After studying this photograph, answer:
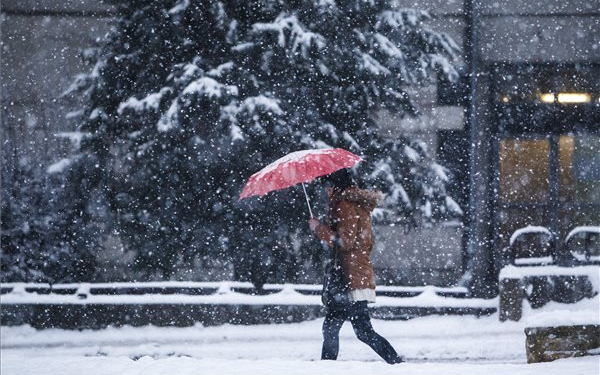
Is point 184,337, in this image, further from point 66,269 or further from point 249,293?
point 66,269

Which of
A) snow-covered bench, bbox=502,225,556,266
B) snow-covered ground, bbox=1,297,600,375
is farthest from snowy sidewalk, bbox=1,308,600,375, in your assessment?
snow-covered bench, bbox=502,225,556,266

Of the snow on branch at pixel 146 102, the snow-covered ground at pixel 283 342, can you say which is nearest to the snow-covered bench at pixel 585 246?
the snow-covered ground at pixel 283 342

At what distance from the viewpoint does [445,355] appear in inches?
330

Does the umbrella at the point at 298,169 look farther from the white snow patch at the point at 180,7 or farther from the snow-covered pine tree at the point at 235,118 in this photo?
the white snow patch at the point at 180,7

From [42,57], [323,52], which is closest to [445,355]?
[323,52]

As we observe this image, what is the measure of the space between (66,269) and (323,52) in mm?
4639

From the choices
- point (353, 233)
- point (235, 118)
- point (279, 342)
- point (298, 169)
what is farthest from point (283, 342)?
point (298, 169)

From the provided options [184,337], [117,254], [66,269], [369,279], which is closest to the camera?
[369,279]

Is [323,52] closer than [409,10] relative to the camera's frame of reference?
Yes

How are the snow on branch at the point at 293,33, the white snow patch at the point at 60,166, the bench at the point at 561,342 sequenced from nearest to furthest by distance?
the bench at the point at 561,342
the snow on branch at the point at 293,33
the white snow patch at the point at 60,166

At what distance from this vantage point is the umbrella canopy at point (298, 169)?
604cm

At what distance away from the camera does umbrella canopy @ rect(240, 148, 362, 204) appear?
19.8ft

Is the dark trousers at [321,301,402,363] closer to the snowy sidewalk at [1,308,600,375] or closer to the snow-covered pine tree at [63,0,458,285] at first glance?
the snowy sidewalk at [1,308,600,375]

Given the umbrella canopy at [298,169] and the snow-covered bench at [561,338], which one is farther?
the snow-covered bench at [561,338]
